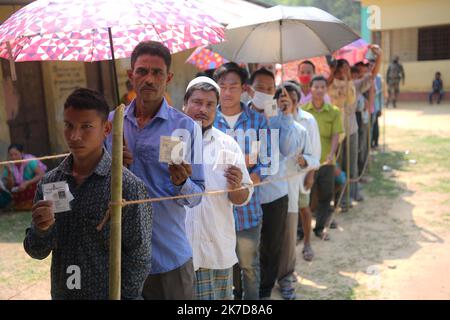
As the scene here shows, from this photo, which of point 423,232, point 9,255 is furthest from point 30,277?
point 423,232

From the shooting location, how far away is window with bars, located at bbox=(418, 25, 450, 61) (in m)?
18.1

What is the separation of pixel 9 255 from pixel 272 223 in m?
2.76

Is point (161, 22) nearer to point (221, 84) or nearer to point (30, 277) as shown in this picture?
point (221, 84)

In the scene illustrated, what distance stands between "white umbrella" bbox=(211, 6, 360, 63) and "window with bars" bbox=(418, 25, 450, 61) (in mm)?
15921

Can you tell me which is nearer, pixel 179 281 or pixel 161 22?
pixel 161 22

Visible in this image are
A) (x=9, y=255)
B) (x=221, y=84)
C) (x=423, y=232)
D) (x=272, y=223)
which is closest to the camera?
(x=221, y=84)

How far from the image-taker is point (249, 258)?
10.8 ft

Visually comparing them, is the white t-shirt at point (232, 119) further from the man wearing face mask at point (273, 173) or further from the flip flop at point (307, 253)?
the flip flop at point (307, 253)

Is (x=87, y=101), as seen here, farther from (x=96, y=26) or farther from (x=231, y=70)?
(x=231, y=70)

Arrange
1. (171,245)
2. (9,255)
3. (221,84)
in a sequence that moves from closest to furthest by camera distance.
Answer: (171,245), (221,84), (9,255)

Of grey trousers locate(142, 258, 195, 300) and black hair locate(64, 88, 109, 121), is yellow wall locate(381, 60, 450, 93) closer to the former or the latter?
grey trousers locate(142, 258, 195, 300)

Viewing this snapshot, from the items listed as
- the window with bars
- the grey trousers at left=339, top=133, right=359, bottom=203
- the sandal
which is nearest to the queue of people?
the sandal

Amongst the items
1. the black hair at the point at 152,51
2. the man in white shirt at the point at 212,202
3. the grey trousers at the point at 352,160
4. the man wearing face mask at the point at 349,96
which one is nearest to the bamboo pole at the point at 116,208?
the black hair at the point at 152,51
